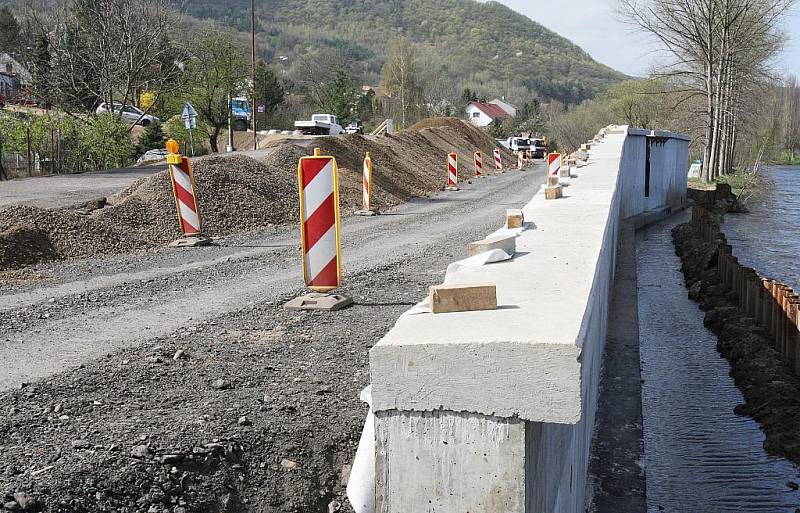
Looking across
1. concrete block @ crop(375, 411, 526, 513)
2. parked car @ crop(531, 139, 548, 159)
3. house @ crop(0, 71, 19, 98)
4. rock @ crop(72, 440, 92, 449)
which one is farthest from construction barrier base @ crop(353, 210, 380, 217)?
house @ crop(0, 71, 19, 98)

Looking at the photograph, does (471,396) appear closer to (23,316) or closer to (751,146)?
(23,316)

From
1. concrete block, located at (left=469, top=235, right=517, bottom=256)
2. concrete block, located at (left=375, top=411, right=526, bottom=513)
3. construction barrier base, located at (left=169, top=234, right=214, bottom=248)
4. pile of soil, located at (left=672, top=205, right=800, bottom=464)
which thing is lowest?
pile of soil, located at (left=672, top=205, right=800, bottom=464)

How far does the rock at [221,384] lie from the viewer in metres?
5.56

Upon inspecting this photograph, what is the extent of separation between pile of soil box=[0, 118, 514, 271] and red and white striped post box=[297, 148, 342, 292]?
4645mm

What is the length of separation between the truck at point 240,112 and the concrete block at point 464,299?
4027cm

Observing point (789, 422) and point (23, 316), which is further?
point (23, 316)

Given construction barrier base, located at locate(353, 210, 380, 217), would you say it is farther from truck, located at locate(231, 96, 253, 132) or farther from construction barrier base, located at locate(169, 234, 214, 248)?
truck, located at locate(231, 96, 253, 132)

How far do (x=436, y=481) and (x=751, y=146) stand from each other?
6387 cm

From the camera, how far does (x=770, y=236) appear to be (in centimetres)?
2216

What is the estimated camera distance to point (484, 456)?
256 cm

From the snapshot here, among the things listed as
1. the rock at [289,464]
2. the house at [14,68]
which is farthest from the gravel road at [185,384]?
the house at [14,68]

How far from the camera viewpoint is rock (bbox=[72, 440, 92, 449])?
443 cm

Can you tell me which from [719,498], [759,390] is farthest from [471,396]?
[759,390]

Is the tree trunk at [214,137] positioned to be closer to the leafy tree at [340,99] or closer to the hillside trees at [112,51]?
the hillside trees at [112,51]
